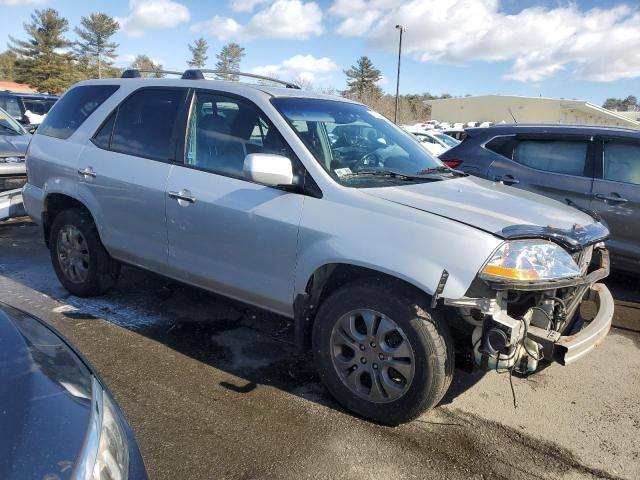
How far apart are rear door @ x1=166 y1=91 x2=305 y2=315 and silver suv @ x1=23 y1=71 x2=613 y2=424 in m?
0.01

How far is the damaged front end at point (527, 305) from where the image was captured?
2.61 metres

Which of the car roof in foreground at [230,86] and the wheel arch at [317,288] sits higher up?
the car roof in foreground at [230,86]

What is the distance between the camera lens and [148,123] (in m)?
4.10

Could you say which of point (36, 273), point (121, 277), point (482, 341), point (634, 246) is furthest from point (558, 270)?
point (36, 273)

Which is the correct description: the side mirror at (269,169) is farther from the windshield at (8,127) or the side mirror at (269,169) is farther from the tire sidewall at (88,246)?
the windshield at (8,127)

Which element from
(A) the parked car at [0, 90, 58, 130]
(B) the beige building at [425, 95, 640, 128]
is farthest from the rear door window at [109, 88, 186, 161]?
(B) the beige building at [425, 95, 640, 128]

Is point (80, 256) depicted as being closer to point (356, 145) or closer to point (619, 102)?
point (356, 145)

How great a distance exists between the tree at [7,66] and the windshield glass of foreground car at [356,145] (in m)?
66.7

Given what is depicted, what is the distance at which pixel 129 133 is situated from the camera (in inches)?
165

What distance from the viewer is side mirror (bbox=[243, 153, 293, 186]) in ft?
9.98

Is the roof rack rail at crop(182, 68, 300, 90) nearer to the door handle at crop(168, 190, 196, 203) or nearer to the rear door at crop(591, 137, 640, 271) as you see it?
the door handle at crop(168, 190, 196, 203)

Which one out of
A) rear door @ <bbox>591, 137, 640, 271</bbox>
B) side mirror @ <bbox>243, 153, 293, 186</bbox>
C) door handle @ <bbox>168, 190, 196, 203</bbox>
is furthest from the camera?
rear door @ <bbox>591, 137, 640, 271</bbox>

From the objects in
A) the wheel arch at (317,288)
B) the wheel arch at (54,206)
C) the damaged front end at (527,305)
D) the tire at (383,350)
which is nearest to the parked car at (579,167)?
the damaged front end at (527,305)

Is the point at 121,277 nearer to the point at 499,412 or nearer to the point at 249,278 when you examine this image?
the point at 249,278
